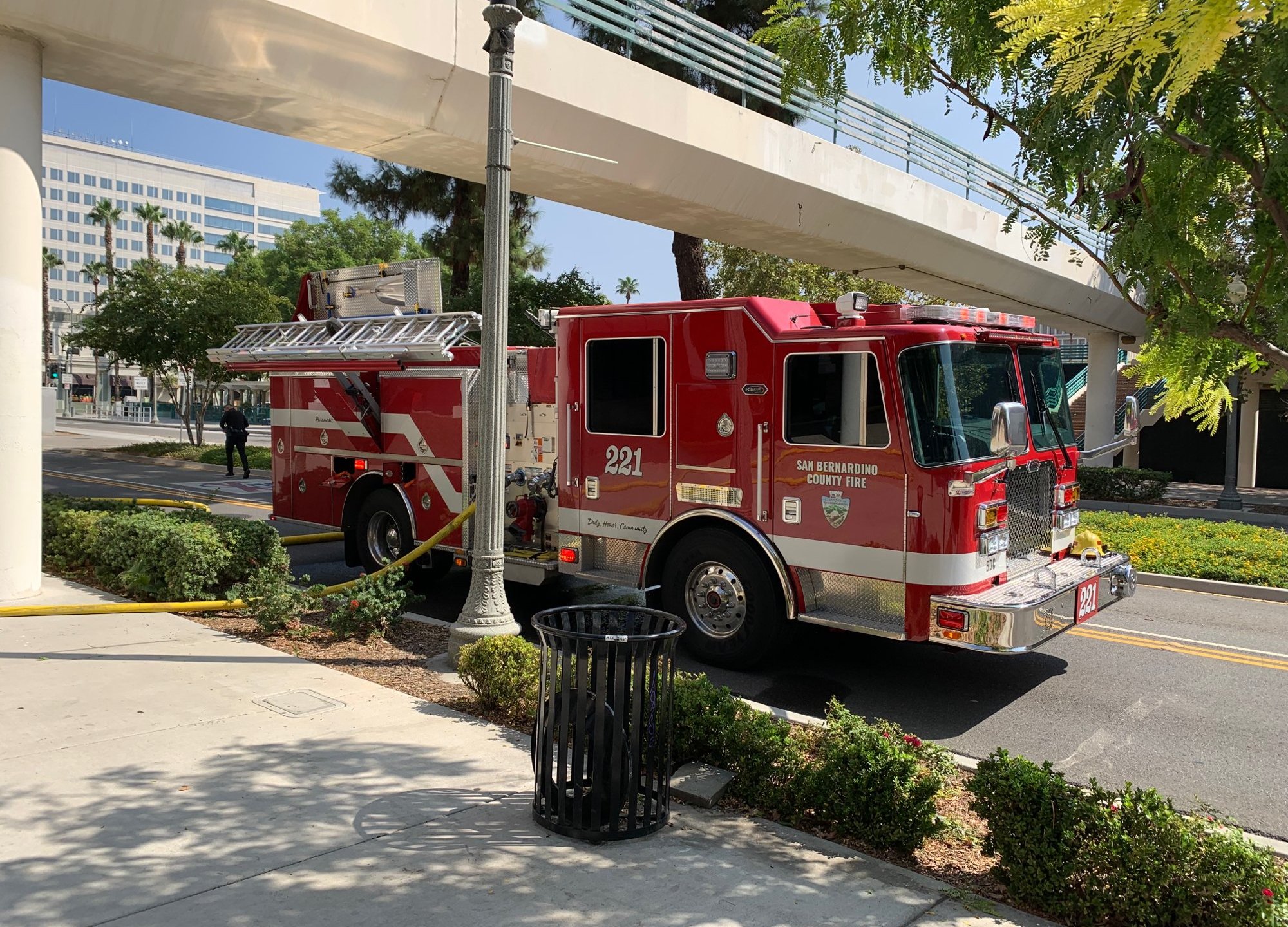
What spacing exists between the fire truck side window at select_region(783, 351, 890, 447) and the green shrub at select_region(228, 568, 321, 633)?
411cm

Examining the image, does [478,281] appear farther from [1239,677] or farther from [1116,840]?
[1116,840]

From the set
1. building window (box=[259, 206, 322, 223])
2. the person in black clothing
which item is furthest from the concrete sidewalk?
building window (box=[259, 206, 322, 223])

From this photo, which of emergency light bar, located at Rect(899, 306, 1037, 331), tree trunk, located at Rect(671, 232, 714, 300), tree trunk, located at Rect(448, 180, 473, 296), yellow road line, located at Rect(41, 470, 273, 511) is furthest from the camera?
tree trunk, located at Rect(448, 180, 473, 296)

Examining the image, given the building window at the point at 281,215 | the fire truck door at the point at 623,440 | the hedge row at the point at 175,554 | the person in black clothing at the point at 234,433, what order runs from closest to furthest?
1. the fire truck door at the point at 623,440
2. the hedge row at the point at 175,554
3. the person in black clothing at the point at 234,433
4. the building window at the point at 281,215

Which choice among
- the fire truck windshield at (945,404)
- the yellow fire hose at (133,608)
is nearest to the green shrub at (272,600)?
the yellow fire hose at (133,608)

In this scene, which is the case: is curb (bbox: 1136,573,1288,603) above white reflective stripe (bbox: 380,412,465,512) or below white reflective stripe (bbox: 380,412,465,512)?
below

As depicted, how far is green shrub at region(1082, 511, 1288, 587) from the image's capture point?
37.4 feet

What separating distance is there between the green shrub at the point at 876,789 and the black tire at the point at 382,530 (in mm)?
6352

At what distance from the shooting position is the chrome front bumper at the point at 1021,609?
6340mm

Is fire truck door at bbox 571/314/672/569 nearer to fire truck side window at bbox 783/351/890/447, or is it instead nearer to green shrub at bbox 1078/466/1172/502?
fire truck side window at bbox 783/351/890/447

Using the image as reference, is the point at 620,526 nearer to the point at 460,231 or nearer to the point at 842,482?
the point at 842,482

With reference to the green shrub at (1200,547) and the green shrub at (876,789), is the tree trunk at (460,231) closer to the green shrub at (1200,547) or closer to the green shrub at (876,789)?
the green shrub at (1200,547)

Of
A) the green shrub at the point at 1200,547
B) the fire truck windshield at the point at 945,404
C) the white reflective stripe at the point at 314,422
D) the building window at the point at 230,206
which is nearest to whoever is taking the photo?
the fire truck windshield at the point at 945,404

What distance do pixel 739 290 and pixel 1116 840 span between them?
78.2 ft
